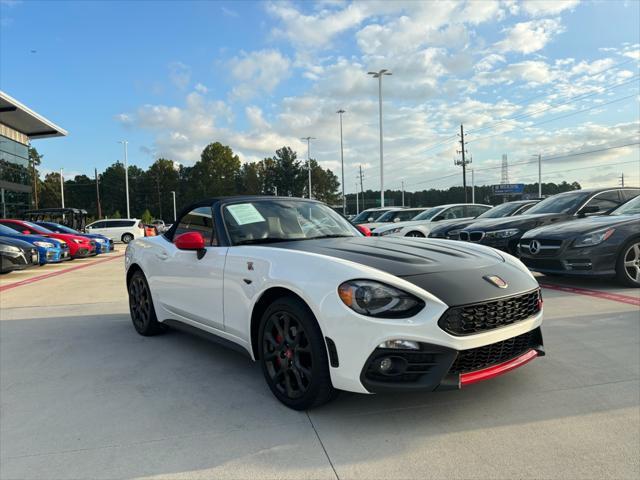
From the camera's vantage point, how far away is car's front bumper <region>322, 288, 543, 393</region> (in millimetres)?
2484

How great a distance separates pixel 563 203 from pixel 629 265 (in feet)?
8.68

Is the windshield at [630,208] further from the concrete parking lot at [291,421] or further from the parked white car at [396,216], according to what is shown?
the parked white car at [396,216]

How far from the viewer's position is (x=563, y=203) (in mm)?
9047

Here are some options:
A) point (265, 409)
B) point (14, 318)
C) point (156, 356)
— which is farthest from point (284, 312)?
point (14, 318)

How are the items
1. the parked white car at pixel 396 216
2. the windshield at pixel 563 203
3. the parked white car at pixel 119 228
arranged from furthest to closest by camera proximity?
the parked white car at pixel 119 228
the parked white car at pixel 396 216
the windshield at pixel 563 203

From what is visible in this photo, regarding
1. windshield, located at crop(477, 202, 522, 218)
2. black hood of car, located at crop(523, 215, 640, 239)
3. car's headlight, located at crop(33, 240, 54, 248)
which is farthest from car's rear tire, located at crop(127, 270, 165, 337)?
car's headlight, located at crop(33, 240, 54, 248)

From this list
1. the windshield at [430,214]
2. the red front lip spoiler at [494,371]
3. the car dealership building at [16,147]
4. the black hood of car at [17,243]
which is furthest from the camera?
the car dealership building at [16,147]

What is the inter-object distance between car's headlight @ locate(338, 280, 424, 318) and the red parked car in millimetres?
15030

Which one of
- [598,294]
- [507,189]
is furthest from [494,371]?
[507,189]

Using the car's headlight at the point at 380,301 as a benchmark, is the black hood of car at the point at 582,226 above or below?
above

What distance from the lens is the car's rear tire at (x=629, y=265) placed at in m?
6.60

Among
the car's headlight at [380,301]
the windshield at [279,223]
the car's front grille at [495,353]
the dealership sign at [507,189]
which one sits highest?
the dealership sign at [507,189]

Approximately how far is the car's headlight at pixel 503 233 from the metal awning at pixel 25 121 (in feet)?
103

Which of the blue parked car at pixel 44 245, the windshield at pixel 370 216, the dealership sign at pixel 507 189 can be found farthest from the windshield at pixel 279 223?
the dealership sign at pixel 507 189
